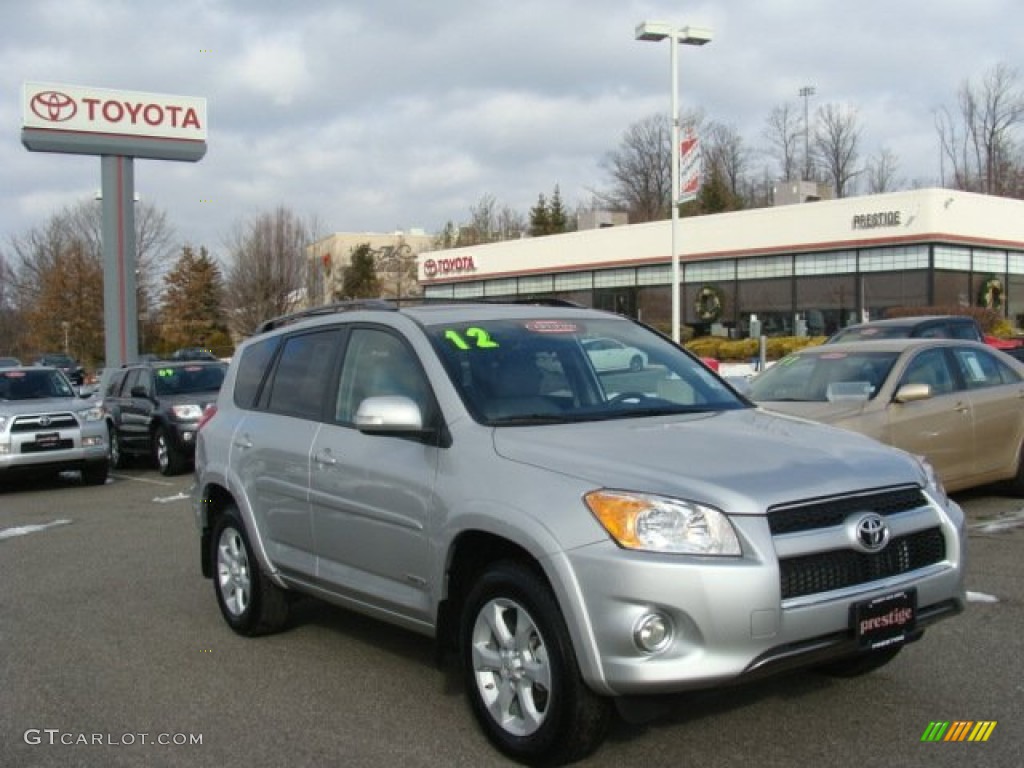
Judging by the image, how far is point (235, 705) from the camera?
498 centimetres

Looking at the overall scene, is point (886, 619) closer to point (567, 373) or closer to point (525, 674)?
point (525, 674)

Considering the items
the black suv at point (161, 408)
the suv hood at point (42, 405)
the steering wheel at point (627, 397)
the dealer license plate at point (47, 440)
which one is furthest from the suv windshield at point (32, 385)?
the steering wheel at point (627, 397)

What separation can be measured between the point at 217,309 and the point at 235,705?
66300 millimetres

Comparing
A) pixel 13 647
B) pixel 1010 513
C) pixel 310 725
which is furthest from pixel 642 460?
pixel 1010 513

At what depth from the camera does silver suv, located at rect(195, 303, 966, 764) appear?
368 cm

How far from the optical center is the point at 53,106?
31.5m

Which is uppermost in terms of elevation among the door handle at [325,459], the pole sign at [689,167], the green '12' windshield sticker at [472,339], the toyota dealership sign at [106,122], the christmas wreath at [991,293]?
the toyota dealership sign at [106,122]

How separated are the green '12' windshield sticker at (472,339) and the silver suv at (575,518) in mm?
12

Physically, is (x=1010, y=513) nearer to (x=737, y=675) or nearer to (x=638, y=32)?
(x=737, y=675)

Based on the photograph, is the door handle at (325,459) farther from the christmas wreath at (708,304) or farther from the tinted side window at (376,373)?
the christmas wreath at (708,304)

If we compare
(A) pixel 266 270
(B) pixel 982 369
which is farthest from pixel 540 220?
(B) pixel 982 369

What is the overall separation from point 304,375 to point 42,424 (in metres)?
9.80

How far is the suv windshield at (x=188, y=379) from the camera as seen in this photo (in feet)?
55.1

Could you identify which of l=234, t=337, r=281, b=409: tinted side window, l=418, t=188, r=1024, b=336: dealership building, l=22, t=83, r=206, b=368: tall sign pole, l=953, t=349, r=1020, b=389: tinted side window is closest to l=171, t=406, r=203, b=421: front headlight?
l=234, t=337, r=281, b=409: tinted side window
